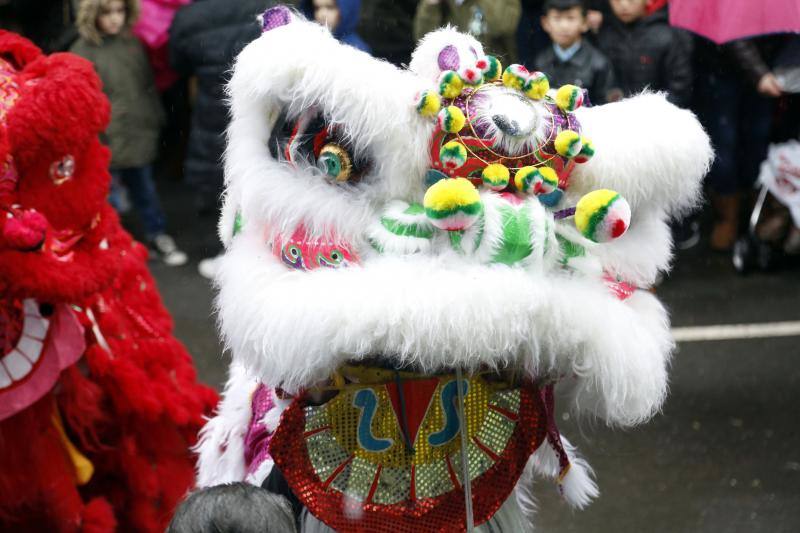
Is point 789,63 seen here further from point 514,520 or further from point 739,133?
point 514,520

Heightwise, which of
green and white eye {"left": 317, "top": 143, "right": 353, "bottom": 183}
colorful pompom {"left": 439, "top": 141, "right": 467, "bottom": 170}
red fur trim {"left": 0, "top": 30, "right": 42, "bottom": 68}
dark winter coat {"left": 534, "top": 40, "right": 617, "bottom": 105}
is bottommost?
dark winter coat {"left": 534, "top": 40, "right": 617, "bottom": 105}

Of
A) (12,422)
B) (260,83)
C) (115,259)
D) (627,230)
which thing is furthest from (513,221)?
(12,422)

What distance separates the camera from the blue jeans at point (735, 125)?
5.62 m

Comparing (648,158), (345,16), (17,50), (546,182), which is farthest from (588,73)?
(546,182)

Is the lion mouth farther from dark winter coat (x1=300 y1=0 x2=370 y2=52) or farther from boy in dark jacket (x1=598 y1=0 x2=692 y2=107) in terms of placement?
boy in dark jacket (x1=598 y1=0 x2=692 y2=107)

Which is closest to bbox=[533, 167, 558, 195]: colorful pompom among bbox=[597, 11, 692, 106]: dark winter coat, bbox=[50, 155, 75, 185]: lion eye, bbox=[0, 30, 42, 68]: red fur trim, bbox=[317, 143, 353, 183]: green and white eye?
bbox=[317, 143, 353, 183]: green and white eye

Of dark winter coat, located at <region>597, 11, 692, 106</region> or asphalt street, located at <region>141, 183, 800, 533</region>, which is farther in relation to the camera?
dark winter coat, located at <region>597, 11, 692, 106</region>

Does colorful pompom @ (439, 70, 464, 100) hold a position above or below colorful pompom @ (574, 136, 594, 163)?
above

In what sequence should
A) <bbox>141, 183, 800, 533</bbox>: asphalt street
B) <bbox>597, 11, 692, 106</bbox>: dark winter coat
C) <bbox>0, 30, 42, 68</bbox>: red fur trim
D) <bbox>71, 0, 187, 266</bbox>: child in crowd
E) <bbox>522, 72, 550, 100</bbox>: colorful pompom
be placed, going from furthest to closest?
<bbox>71, 0, 187, 266</bbox>: child in crowd < <bbox>597, 11, 692, 106</bbox>: dark winter coat < <bbox>141, 183, 800, 533</bbox>: asphalt street < <bbox>0, 30, 42, 68</bbox>: red fur trim < <bbox>522, 72, 550, 100</bbox>: colorful pompom

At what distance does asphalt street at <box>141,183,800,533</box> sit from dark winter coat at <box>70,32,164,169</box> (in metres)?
0.89

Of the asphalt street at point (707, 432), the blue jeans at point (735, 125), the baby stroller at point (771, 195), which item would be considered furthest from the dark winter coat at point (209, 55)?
the baby stroller at point (771, 195)

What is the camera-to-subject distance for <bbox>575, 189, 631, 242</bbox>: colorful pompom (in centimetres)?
193

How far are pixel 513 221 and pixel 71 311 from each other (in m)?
1.40

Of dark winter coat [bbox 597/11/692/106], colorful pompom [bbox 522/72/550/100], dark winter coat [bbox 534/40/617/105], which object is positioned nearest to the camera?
colorful pompom [bbox 522/72/550/100]
